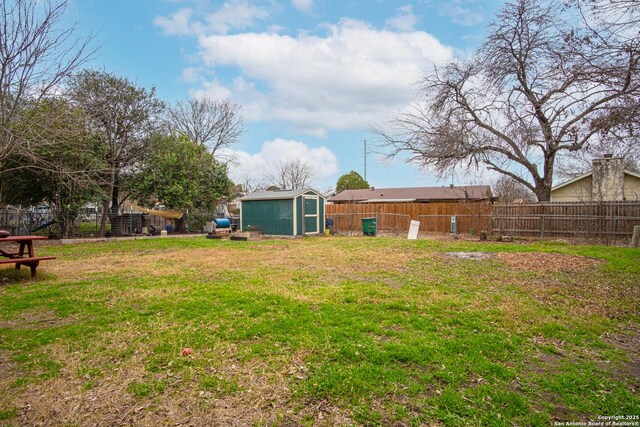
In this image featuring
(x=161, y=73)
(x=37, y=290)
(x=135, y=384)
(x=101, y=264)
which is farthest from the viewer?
(x=161, y=73)

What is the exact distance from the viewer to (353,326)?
3877 mm

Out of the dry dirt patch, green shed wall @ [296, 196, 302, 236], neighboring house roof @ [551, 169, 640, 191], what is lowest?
the dry dirt patch

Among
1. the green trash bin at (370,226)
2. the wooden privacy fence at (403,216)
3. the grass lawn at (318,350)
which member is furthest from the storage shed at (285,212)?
the grass lawn at (318,350)

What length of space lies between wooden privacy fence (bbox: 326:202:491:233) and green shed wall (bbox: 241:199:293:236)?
16.5ft

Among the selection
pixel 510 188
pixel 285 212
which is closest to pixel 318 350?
pixel 285 212

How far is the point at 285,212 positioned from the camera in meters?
17.1

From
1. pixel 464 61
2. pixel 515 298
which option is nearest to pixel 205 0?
pixel 515 298

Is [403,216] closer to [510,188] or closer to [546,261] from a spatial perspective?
[546,261]

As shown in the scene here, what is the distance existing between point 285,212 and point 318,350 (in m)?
14.0

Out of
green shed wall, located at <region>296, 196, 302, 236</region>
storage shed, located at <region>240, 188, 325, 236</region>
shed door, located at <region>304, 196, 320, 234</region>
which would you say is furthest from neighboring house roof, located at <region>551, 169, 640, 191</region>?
green shed wall, located at <region>296, 196, 302, 236</region>

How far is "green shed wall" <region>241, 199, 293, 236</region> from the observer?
55.9 ft

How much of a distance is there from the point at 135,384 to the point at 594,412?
347 centimetres

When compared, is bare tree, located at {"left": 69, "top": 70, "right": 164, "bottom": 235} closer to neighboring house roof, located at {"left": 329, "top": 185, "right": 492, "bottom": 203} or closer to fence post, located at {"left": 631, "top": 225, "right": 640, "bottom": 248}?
neighboring house roof, located at {"left": 329, "top": 185, "right": 492, "bottom": 203}

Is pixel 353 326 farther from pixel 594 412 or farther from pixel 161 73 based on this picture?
pixel 161 73
